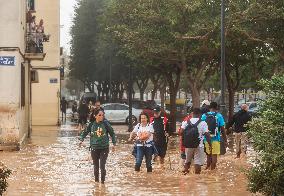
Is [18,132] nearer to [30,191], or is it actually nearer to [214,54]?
[30,191]

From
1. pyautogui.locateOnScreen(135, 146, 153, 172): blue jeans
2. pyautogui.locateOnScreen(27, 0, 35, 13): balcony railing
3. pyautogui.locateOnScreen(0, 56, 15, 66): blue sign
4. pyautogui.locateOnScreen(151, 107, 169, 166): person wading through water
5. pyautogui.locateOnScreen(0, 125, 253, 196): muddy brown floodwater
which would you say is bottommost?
pyautogui.locateOnScreen(0, 125, 253, 196): muddy brown floodwater

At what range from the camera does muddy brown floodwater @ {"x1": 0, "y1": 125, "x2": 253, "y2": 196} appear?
13.9 metres

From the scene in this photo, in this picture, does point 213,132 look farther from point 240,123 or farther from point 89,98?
point 89,98

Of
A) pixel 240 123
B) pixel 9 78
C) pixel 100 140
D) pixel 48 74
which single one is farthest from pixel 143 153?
pixel 48 74

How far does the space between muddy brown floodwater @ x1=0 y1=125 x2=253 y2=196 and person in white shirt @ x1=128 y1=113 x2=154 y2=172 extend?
10.8 inches

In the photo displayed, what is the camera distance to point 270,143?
1027cm

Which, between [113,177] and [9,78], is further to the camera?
[9,78]

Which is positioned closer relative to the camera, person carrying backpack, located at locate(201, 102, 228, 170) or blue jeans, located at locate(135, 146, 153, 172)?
blue jeans, located at locate(135, 146, 153, 172)

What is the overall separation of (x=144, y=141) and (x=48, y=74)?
27.1 m

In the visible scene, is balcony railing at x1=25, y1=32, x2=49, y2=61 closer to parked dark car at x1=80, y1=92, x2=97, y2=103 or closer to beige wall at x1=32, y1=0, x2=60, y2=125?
beige wall at x1=32, y1=0, x2=60, y2=125

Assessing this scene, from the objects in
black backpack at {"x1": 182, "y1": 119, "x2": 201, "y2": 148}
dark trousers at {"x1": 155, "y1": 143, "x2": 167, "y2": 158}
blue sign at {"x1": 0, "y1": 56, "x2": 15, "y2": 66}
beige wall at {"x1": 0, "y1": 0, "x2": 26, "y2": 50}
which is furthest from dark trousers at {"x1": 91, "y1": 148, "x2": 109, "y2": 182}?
beige wall at {"x1": 0, "y1": 0, "x2": 26, "y2": 50}

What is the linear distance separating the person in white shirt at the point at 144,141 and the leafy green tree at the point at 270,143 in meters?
6.50

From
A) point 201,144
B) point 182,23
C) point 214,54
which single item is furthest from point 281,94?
point 214,54

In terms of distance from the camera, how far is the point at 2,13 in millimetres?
24172
